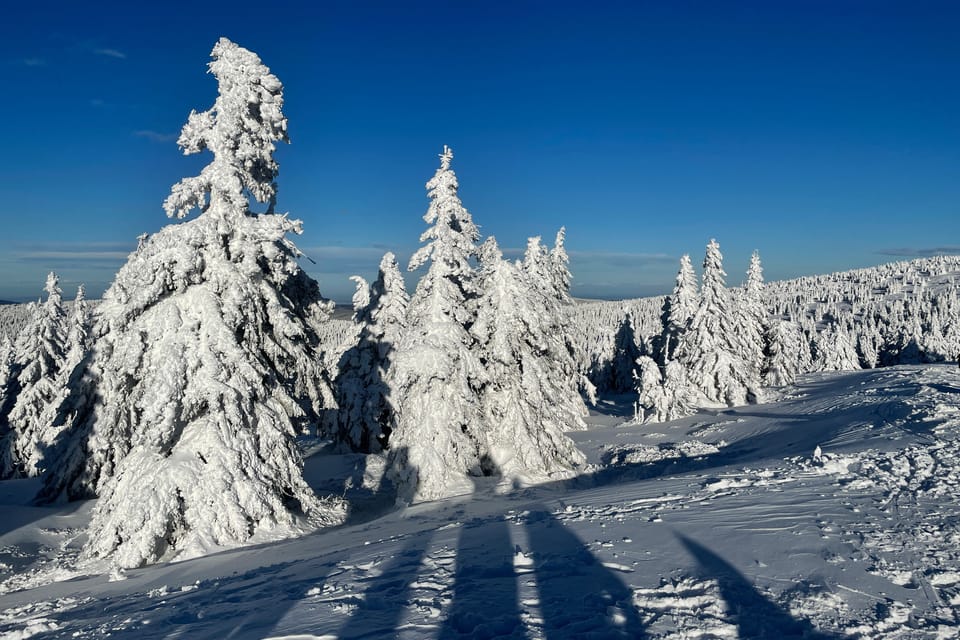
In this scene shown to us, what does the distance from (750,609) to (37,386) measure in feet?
137

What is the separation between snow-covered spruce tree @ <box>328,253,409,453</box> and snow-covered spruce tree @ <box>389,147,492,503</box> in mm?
9078

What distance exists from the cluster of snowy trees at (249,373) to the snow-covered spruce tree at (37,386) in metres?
17.1

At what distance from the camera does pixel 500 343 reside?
20891 mm

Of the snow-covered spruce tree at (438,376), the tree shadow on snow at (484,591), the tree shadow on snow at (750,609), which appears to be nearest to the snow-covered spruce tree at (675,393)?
the snow-covered spruce tree at (438,376)

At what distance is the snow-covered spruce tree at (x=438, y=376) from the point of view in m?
18.9

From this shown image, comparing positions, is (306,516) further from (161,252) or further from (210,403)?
(161,252)

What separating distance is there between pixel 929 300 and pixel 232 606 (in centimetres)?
22829

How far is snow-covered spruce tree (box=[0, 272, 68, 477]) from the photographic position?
112 ft

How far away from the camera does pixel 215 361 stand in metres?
13.7

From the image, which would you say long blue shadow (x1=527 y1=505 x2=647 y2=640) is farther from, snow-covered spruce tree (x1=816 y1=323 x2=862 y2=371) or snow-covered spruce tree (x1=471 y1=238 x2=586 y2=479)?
snow-covered spruce tree (x1=816 y1=323 x2=862 y2=371)

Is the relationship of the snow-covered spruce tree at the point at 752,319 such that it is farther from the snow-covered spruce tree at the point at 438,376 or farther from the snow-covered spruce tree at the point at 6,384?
the snow-covered spruce tree at the point at 6,384

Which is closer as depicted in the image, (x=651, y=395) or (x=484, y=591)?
(x=484, y=591)

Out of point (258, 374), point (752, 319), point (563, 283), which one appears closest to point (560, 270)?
point (563, 283)

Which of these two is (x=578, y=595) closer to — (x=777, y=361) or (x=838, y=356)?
(x=777, y=361)
